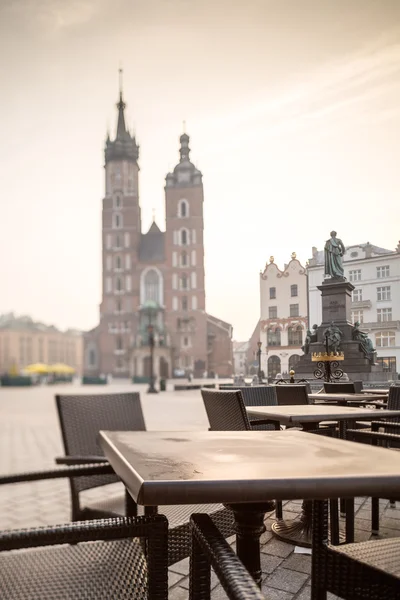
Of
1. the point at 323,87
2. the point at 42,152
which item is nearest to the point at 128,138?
the point at 42,152

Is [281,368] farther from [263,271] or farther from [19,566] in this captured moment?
[19,566]

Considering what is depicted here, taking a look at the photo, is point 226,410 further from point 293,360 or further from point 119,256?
point 119,256

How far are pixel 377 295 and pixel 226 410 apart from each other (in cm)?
429

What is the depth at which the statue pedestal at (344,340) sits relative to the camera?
6.18 metres

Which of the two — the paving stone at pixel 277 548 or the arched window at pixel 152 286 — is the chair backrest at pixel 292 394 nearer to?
the paving stone at pixel 277 548

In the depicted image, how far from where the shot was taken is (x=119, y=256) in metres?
46.4

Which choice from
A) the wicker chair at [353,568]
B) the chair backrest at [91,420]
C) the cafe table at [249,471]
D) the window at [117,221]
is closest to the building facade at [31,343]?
the window at [117,221]

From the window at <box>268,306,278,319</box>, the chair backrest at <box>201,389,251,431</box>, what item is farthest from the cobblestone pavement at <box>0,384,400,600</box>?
the window at <box>268,306,278,319</box>

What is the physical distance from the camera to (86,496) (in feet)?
14.4

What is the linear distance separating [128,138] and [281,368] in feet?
156

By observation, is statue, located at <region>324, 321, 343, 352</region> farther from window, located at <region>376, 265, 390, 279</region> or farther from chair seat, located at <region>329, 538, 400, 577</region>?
chair seat, located at <region>329, 538, 400, 577</region>

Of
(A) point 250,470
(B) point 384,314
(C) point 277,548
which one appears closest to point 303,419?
(C) point 277,548

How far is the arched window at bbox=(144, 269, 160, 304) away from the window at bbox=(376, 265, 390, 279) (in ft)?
129

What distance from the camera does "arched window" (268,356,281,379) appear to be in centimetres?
676
